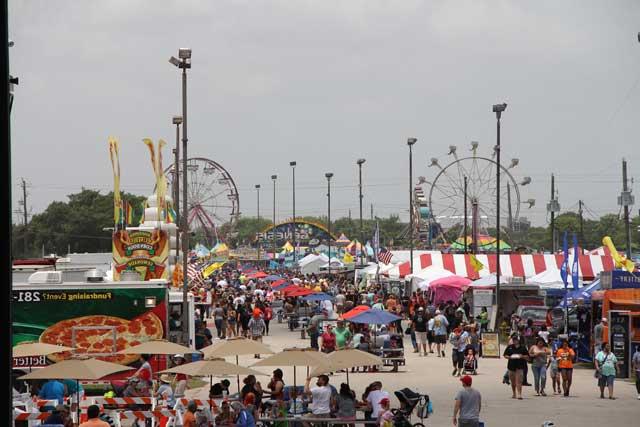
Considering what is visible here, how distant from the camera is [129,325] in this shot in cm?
2317

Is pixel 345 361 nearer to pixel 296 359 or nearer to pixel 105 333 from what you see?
pixel 296 359

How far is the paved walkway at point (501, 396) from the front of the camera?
20531mm

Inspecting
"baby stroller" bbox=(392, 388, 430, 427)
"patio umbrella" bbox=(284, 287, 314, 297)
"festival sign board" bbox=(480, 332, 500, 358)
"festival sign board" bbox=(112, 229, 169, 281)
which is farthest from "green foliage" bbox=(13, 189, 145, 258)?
"baby stroller" bbox=(392, 388, 430, 427)

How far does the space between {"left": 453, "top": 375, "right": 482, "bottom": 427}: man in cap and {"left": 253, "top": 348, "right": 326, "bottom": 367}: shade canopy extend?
281 centimetres

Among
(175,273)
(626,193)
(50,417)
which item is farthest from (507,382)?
(626,193)

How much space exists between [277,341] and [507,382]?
1600cm

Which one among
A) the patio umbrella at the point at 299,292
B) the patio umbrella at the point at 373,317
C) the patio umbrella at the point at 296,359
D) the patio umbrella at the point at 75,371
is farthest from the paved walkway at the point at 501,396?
the patio umbrella at the point at 299,292

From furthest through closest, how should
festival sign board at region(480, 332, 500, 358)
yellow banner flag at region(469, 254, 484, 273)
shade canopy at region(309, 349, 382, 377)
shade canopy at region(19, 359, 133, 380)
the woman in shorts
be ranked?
yellow banner flag at region(469, 254, 484, 273) < festival sign board at region(480, 332, 500, 358) < the woman in shorts < shade canopy at region(309, 349, 382, 377) < shade canopy at region(19, 359, 133, 380)

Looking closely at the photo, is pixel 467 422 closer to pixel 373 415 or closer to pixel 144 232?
pixel 373 415

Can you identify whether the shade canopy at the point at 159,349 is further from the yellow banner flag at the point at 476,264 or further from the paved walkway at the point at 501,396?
the yellow banner flag at the point at 476,264

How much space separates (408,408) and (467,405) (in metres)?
2.17

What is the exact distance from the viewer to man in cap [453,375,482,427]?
16.0 meters

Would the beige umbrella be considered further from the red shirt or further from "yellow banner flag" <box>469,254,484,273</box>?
"yellow banner flag" <box>469,254,484,273</box>

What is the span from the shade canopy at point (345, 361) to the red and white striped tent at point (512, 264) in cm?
3169
